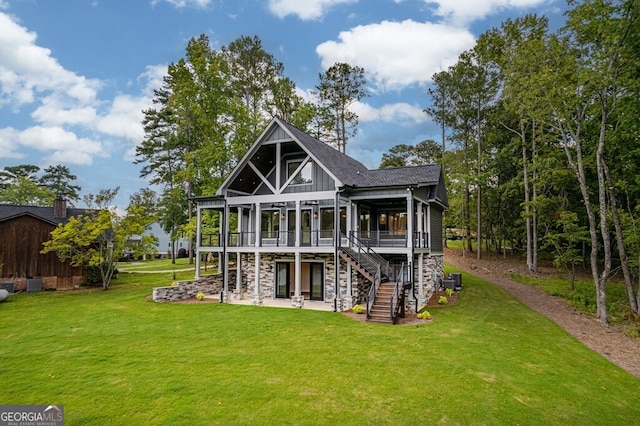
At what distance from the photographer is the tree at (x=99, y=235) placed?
63.1ft

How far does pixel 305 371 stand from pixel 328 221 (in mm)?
10226

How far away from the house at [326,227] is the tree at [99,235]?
529cm

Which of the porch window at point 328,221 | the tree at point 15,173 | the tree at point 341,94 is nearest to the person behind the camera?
the porch window at point 328,221

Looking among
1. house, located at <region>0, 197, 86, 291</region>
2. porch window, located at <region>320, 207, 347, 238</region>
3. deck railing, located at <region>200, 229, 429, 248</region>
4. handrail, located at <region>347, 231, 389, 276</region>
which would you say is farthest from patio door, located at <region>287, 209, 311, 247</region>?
house, located at <region>0, 197, 86, 291</region>

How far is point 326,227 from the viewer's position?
17.6m

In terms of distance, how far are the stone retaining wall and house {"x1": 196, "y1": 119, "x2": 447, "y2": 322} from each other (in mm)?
935

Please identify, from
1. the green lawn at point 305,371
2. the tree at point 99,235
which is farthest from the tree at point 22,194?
the green lawn at point 305,371

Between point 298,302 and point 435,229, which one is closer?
point 298,302

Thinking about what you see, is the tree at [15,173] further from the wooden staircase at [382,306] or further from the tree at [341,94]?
the wooden staircase at [382,306]

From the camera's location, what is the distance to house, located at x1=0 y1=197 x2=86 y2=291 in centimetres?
1952

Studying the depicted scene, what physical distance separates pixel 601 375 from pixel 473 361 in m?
2.97

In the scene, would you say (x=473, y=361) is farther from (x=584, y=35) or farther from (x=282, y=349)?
(x=584, y=35)
